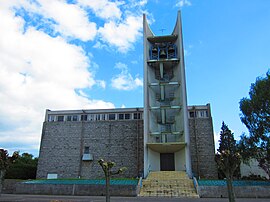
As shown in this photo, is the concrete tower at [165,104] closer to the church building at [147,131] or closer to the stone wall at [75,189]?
the church building at [147,131]

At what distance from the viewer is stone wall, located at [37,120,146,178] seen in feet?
104

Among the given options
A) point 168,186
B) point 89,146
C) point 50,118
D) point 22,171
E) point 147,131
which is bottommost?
point 168,186

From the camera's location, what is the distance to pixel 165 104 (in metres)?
31.2

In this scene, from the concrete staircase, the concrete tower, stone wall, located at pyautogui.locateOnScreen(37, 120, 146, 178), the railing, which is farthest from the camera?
stone wall, located at pyautogui.locateOnScreen(37, 120, 146, 178)

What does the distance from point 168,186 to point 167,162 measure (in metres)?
9.00

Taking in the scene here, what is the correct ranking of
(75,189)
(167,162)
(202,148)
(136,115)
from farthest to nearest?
(136,115) → (202,148) → (167,162) → (75,189)

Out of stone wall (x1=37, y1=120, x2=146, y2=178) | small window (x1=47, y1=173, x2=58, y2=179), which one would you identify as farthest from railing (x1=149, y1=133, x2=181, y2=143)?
small window (x1=47, y1=173, x2=58, y2=179)

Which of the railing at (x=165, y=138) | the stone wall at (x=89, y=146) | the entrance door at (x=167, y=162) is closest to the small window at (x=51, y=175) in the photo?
the stone wall at (x=89, y=146)

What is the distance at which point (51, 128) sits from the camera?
34.6 m

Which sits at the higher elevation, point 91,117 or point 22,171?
point 91,117

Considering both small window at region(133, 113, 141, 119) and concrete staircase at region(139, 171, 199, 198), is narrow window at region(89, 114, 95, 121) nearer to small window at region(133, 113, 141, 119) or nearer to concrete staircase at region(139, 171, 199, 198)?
small window at region(133, 113, 141, 119)

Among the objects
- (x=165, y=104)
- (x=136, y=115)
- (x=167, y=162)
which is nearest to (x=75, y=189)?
(x=167, y=162)

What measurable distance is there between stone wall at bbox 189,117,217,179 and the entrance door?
3.29 metres

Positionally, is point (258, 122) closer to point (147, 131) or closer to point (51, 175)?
point (147, 131)
